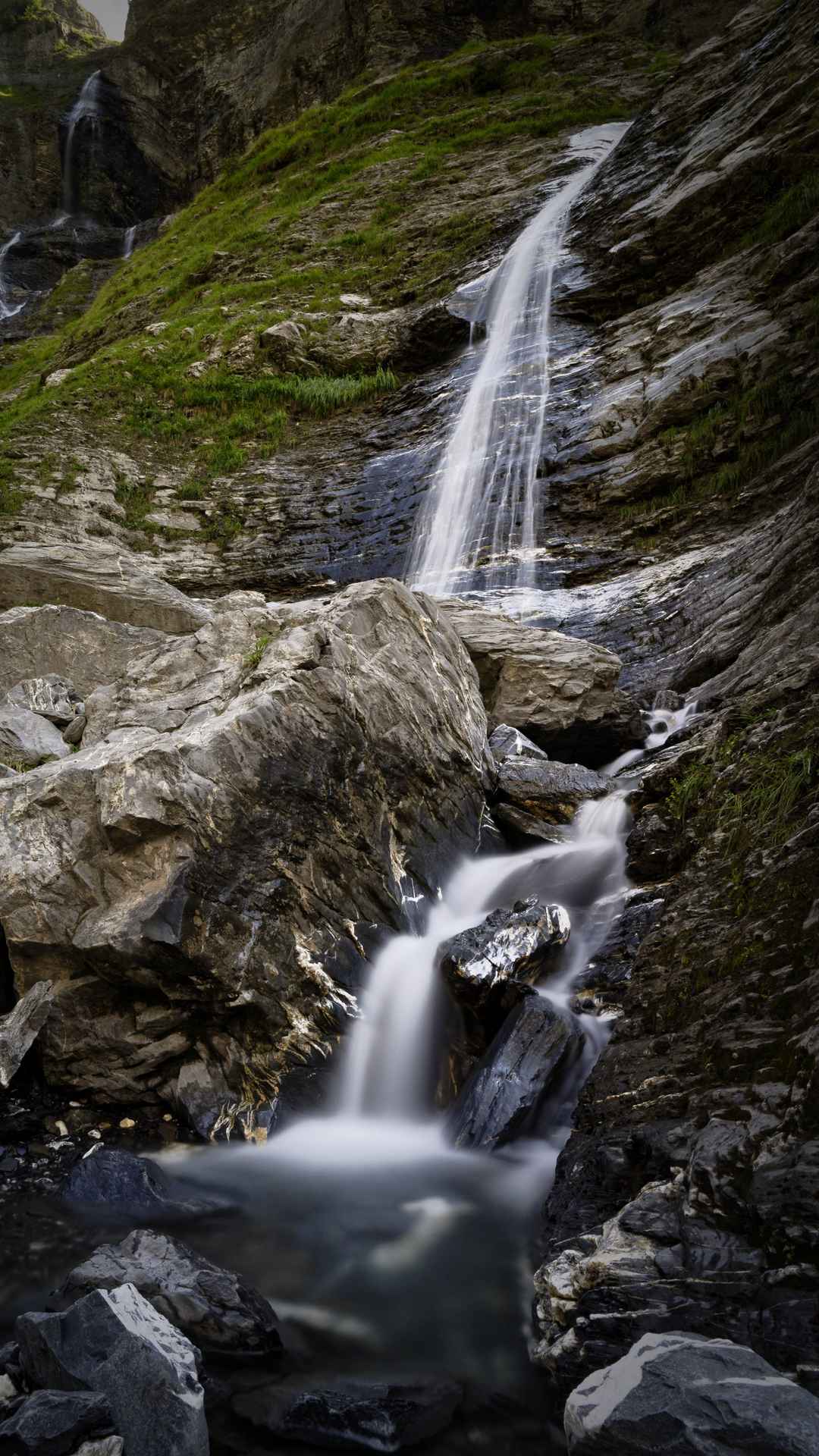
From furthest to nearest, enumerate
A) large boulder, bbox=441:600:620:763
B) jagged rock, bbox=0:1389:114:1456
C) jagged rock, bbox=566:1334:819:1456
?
1. large boulder, bbox=441:600:620:763
2. jagged rock, bbox=0:1389:114:1456
3. jagged rock, bbox=566:1334:819:1456

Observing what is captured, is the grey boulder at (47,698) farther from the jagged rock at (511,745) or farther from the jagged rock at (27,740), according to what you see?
the jagged rock at (511,745)

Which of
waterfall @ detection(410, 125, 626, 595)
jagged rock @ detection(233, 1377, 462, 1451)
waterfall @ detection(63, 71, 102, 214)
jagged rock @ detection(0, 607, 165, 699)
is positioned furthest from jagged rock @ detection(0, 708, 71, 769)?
Answer: waterfall @ detection(63, 71, 102, 214)

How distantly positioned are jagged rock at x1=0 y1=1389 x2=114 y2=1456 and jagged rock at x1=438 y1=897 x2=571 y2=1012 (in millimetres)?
2601

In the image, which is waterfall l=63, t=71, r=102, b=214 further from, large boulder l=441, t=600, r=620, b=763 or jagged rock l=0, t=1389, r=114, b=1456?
jagged rock l=0, t=1389, r=114, b=1456

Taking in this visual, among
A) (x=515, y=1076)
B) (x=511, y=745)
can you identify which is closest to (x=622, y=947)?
(x=515, y=1076)

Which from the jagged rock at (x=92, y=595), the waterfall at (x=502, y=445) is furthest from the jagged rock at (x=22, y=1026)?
the waterfall at (x=502, y=445)

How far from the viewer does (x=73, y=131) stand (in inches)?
1575

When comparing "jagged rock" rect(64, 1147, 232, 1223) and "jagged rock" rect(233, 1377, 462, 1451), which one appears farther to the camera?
"jagged rock" rect(64, 1147, 232, 1223)

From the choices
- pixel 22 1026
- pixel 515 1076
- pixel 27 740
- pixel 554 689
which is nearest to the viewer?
pixel 515 1076

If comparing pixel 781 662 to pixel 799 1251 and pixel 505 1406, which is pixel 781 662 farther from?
pixel 505 1406

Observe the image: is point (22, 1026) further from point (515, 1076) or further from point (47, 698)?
point (47, 698)

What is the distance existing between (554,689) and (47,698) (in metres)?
4.81

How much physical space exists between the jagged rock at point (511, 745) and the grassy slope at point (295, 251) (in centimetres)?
963

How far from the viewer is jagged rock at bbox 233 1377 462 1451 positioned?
7.27 feet
